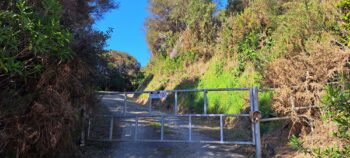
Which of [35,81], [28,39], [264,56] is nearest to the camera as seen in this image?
[28,39]

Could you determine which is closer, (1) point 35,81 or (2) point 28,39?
(2) point 28,39

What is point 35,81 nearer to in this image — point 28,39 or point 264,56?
point 28,39

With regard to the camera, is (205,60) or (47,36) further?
(205,60)

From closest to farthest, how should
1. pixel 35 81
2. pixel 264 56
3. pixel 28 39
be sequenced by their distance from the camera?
1. pixel 28 39
2. pixel 35 81
3. pixel 264 56

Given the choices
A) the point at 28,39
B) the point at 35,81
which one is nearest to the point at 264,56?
the point at 35,81

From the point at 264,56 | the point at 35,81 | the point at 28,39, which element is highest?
the point at 264,56

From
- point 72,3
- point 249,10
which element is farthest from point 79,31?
point 249,10

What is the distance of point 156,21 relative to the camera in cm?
3284

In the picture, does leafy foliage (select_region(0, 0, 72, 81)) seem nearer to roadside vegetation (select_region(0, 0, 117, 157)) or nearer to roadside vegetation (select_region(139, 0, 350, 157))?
roadside vegetation (select_region(0, 0, 117, 157))

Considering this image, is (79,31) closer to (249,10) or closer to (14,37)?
(14,37)

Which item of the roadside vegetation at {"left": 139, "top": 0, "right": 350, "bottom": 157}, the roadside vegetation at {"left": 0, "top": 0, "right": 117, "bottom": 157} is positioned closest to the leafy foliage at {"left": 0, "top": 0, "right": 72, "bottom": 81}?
the roadside vegetation at {"left": 0, "top": 0, "right": 117, "bottom": 157}

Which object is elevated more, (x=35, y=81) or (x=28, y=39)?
(x=28, y=39)

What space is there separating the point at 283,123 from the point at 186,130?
3.42 m

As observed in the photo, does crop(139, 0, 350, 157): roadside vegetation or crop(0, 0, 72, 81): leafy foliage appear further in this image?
crop(139, 0, 350, 157): roadside vegetation
